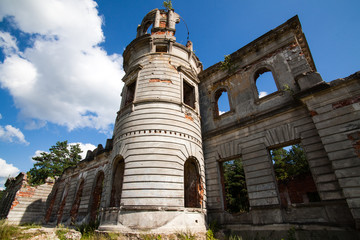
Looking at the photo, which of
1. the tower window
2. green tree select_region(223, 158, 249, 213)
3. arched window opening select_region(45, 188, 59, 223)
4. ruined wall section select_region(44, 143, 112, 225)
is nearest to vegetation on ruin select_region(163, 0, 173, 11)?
the tower window

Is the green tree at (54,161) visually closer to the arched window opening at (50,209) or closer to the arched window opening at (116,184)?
the arched window opening at (50,209)

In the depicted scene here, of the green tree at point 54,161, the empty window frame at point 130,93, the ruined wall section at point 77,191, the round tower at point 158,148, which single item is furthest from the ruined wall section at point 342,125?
the green tree at point 54,161

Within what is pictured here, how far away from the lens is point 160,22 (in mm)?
14117

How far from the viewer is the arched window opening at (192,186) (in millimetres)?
8523

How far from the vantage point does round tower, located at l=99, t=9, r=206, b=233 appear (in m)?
7.00

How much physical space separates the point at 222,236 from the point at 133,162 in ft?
15.5

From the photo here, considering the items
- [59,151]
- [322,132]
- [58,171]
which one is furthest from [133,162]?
[59,151]

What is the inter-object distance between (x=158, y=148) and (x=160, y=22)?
10521 mm

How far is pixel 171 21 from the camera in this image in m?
13.6

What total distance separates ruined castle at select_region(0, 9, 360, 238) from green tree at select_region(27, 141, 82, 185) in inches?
1014

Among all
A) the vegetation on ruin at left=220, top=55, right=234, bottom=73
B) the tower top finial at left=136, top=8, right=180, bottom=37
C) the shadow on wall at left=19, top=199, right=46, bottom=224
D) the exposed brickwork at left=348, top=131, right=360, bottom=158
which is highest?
the tower top finial at left=136, top=8, right=180, bottom=37

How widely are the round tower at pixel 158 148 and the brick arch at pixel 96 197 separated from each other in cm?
468

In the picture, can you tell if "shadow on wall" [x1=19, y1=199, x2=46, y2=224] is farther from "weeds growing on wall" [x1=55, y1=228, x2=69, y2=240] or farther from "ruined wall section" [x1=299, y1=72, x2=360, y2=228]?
"ruined wall section" [x1=299, y1=72, x2=360, y2=228]

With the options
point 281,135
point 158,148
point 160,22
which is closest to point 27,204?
point 158,148
